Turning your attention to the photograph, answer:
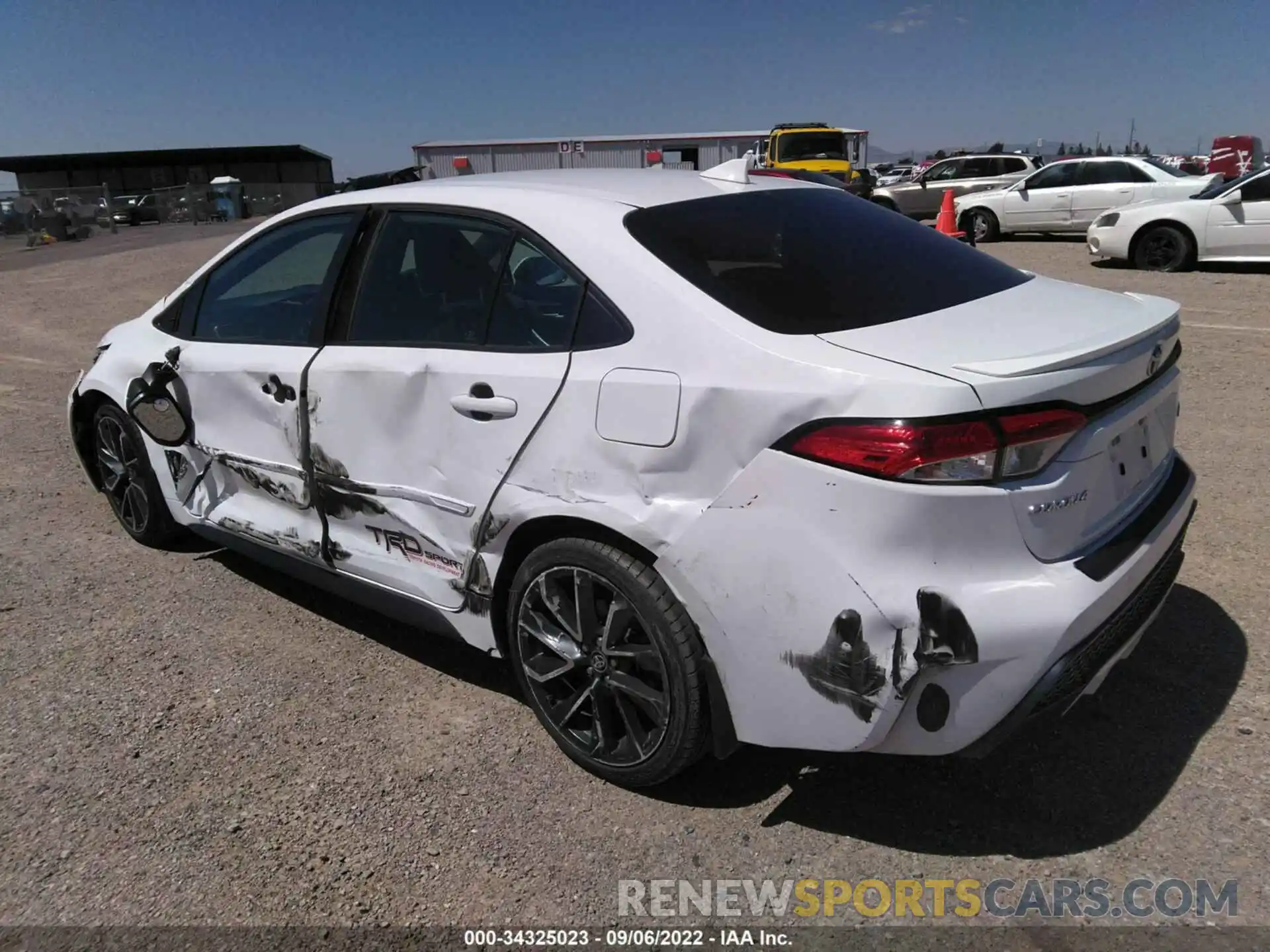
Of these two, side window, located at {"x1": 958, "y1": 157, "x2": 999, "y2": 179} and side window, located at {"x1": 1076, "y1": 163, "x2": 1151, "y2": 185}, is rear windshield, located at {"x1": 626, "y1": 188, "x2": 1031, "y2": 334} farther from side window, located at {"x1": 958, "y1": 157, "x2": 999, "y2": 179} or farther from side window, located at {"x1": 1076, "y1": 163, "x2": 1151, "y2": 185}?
side window, located at {"x1": 958, "y1": 157, "x2": 999, "y2": 179}

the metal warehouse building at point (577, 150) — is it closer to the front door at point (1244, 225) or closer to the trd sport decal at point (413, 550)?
the front door at point (1244, 225)

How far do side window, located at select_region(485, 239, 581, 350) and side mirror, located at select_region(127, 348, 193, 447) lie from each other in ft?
5.92

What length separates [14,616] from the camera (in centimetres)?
388

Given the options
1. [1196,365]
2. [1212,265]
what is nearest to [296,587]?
[1196,365]

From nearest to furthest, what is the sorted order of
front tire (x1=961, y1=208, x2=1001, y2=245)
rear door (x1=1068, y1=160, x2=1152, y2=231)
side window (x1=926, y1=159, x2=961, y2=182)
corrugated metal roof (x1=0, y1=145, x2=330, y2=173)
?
rear door (x1=1068, y1=160, x2=1152, y2=231) < front tire (x1=961, y1=208, x2=1001, y2=245) < side window (x1=926, y1=159, x2=961, y2=182) < corrugated metal roof (x1=0, y1=145, x2=330, y2=173)

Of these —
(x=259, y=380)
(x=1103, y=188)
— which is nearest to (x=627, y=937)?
(x=259, y=380)

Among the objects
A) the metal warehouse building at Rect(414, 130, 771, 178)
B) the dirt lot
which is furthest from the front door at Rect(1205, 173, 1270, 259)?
the metal warehouse building at Rect(414, 130, 771, 178)

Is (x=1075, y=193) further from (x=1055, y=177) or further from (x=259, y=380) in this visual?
(x=259, y=380)

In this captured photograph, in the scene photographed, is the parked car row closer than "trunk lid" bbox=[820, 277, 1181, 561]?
No

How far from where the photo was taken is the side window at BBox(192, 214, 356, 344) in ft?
11.1

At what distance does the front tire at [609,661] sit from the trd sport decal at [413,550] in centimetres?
26

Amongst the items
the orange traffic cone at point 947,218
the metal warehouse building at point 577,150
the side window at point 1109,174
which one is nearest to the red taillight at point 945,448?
the orange traffic cone at point 947,218

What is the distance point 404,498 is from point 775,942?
5.55 feet

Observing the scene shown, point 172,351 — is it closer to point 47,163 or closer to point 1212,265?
point 1212,265
